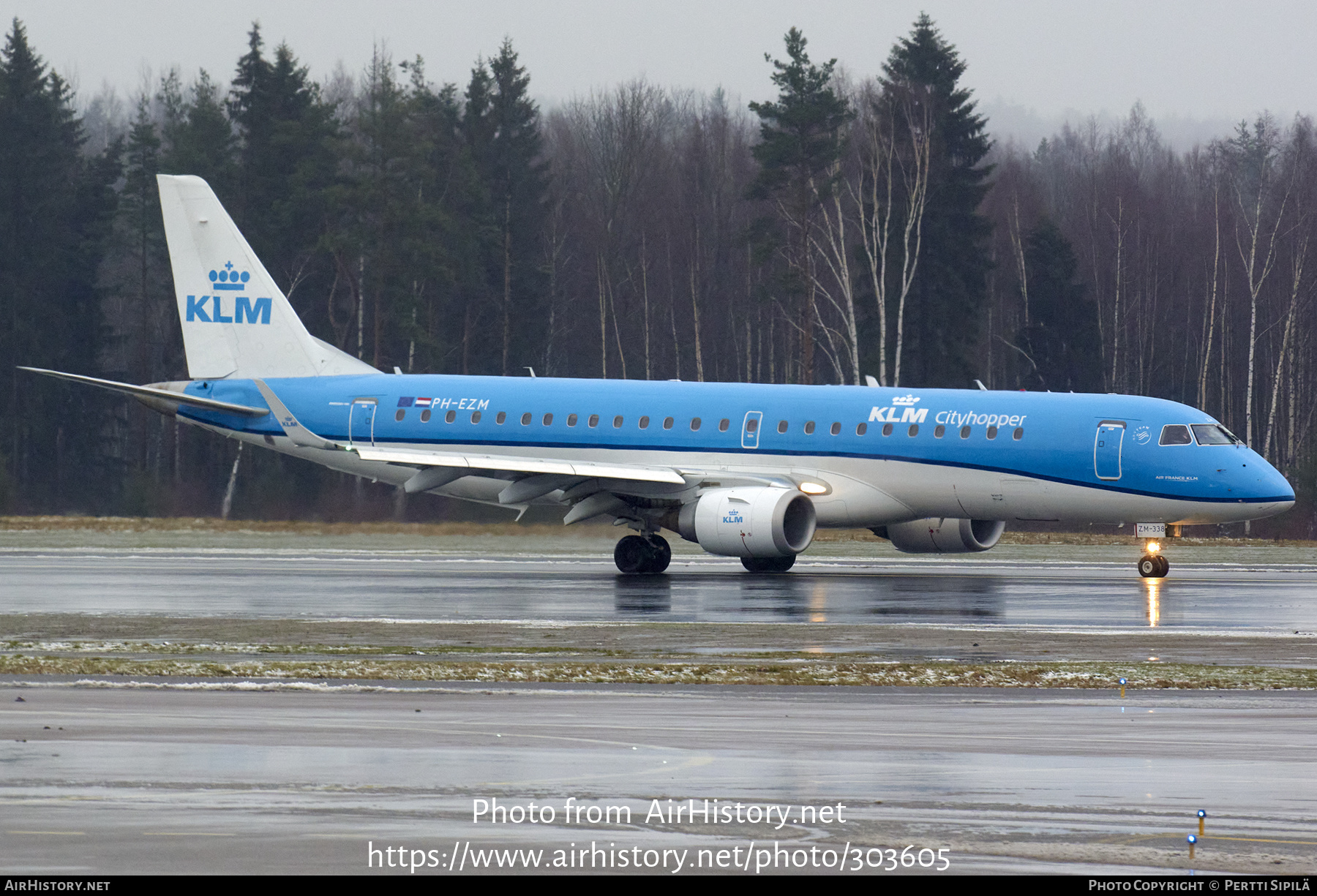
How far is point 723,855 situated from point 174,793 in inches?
134

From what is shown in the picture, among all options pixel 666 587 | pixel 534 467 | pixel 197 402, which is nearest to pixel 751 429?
pixel 534 467

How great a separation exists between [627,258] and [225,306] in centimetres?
4950

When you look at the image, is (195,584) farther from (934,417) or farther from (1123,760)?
(1123,760)

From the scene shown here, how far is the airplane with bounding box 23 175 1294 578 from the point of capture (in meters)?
30.7

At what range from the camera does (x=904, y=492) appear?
3194 cm

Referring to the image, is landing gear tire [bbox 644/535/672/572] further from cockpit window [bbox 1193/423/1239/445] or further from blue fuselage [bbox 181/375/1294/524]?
cockpit window [bbox 1193/423/1239/445]

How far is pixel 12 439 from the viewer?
2746 inches

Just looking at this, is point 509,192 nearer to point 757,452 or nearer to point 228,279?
point 228,279

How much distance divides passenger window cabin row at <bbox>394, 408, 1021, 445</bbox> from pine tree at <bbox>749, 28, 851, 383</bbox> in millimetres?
32972

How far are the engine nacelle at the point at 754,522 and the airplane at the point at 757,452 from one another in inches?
1.6

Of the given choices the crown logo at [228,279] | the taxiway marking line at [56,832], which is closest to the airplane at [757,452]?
the crown logo at [228,279]

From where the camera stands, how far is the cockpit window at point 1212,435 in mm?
30562

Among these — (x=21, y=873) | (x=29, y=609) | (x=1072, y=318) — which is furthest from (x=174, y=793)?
(x=1072, y=318)

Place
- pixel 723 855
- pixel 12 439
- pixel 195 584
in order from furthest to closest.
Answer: pixel 12 439
pixel 195 584
pixel 723 855
